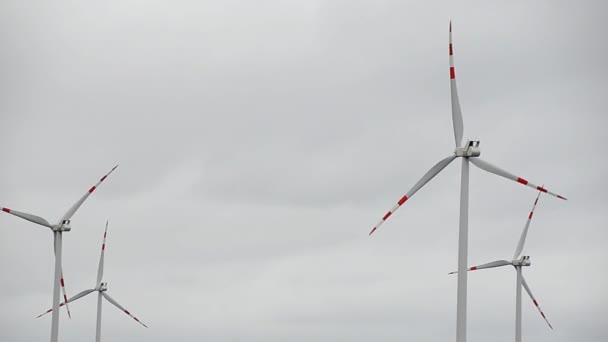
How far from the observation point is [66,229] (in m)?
113

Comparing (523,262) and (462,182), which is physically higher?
(523,262)

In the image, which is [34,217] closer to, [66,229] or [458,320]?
[66,229]

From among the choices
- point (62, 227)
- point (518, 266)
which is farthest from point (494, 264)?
point (62, 227)

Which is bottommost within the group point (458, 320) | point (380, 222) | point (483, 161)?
point (458, 320)

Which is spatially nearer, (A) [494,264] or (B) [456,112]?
(B) [456,112]

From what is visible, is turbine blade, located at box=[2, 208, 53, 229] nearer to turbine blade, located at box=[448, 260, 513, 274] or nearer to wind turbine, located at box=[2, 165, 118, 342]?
wind turbine, located at box=[2, 165, 118, 342]

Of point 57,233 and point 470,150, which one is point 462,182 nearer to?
point 470,150

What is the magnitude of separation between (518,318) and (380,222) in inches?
2288

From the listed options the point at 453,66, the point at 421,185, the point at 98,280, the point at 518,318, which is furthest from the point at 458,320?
the point at 98,280

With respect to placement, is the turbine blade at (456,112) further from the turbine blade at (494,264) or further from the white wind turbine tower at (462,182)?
the turbine blade at (494,264)

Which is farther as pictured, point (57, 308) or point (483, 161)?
point (57, 308)

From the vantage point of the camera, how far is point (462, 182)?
7975 cm

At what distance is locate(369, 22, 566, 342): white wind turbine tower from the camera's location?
250 ft

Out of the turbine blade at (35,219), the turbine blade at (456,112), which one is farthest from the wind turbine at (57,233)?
the turbine blade at (456,112)
